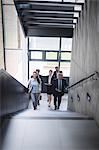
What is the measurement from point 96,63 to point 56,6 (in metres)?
2.67

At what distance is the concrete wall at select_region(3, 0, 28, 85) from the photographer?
303 inches

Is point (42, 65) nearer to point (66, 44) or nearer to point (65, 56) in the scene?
point (65, 56)

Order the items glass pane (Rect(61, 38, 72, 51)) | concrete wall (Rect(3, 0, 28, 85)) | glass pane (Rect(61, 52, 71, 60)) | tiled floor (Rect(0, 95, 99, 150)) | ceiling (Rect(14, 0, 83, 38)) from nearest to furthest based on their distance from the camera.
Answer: tiled floor (Rect(0, 95, 99, 150))
ceiling (Rect(14, 0, 83, 38))
concrete wall (Rect(3, 0, 28, 85))
glass pane (Rect(61, 38, 72, 51))
glass pane (Rect(61, 52, 71, 60))

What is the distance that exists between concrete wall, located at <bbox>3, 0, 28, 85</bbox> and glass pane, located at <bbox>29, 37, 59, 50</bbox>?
1.54 meters

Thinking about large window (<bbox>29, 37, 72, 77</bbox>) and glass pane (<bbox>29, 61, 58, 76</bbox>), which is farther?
glass pane (<bbox>29, 61, 58, 76</bbox>)

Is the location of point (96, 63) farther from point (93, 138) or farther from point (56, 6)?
point (56, 6)

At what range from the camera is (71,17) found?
22.9ft

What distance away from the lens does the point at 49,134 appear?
320cm

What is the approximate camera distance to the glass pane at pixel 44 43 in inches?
461

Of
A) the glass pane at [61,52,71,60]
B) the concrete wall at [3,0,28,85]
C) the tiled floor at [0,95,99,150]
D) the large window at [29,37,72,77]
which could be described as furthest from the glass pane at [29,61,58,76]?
the tiled floor at [0,95,99,150]

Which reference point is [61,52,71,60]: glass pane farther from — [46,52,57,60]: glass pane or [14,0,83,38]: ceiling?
[14,0,83,38]: ceiling

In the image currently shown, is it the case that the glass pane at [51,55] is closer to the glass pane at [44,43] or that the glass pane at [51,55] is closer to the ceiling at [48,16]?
the glass pane at [44,43]

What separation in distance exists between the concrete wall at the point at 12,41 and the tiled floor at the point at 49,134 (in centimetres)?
434

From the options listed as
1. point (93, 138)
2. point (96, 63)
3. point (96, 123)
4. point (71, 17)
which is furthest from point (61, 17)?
point (93, 138)
